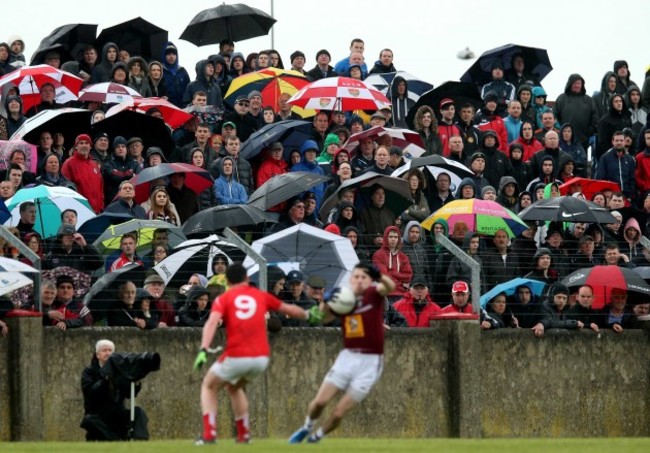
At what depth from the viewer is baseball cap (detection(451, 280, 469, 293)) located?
80.5 ft

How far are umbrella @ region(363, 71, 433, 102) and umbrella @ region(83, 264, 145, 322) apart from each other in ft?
33.7

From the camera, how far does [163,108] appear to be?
29.3m

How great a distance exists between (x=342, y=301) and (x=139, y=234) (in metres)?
5.97

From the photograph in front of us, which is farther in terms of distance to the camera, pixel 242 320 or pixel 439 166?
pixel 439 166

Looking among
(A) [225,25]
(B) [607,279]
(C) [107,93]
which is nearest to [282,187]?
(B) [607,279]

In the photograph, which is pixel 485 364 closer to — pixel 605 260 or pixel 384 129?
pixel 605 260

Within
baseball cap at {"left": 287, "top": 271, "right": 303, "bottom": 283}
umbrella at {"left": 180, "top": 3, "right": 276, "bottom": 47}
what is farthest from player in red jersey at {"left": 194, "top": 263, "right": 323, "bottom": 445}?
umbrella at {"left": 180, "top": 3, "right": 276, "bottom": 47}

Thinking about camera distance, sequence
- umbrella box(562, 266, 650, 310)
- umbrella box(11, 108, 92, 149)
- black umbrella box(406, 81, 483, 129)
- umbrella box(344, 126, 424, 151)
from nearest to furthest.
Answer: umbrella box(562, 266, 650, 310) → umbrella box(11, 108, 92, 149) → umbrella box(344, 126, 424, 151) → black umbrella box(406, 81, 483, 129)

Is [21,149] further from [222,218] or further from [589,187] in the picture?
[589,187]

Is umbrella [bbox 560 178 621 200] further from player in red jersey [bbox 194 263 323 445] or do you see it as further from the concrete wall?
player in red jersey [bbox 194 263 323 445]

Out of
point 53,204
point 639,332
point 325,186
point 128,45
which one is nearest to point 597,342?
point 639,332

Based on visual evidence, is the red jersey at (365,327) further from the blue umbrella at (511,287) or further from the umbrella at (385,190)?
the umbrella at (385,190)

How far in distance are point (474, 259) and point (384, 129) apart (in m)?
4.77

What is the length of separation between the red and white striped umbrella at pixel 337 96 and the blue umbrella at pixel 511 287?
20.4 ft
